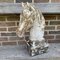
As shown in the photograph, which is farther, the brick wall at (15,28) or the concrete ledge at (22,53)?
the brick wall at (15,28)

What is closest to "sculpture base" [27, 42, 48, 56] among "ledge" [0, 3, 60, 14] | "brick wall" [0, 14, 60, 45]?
"brick wall" [0, 14, 60, 45]

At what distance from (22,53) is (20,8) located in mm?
466

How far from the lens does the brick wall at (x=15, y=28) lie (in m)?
1.95

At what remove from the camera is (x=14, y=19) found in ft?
6.42

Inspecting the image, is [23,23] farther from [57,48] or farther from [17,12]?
[57,48]

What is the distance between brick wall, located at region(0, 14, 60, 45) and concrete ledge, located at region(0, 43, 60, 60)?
85mm

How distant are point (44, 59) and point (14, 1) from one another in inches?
27.1

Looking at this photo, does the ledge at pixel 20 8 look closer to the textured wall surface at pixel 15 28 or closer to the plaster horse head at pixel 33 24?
the textured wall surface at pixel 15 28

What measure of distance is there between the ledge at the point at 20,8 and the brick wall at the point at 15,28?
9cm

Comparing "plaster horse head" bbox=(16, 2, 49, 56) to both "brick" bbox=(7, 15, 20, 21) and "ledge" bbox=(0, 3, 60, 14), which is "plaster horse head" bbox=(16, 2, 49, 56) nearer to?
"ledge" bbox=(0, 3, 60, 14)

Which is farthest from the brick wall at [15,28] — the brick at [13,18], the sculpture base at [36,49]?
the sculpture base at [36,49]

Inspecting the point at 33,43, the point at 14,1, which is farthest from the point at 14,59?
the point at 14,1

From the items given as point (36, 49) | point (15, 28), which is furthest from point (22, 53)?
point (15, 28)

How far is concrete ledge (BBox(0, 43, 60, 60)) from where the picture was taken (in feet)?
5.70
